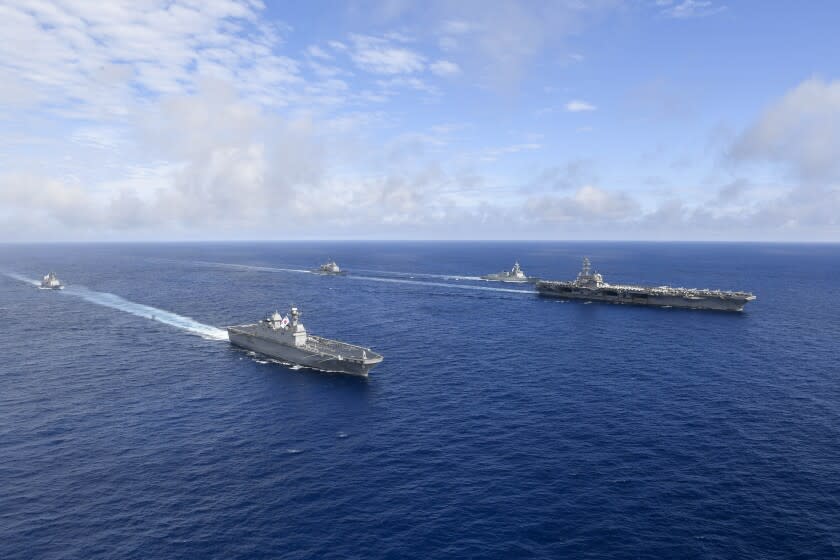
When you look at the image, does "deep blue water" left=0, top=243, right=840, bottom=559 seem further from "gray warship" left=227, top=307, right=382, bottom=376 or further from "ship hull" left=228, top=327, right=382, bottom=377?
"gray warship" left=227, top=307, right=382, bottom=376

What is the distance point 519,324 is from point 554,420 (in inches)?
3036

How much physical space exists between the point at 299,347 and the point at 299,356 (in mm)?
2153

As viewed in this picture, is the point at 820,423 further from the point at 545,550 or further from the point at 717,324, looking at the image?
the point at 717,324

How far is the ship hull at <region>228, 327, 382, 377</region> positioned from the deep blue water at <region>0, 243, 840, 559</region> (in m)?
2.83

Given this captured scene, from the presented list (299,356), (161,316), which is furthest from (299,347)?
(161,316)

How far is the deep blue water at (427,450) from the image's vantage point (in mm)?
49594

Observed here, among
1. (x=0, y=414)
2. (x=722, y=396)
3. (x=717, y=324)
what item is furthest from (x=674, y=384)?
(x=0, y=414)

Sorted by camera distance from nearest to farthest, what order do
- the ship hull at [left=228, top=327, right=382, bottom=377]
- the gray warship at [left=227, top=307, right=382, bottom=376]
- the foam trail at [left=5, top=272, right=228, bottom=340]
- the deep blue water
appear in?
the deep blue water, the ship hull at [left=228, top=327, right=382, bottom=377], the gray warship at [left=227, top=307, right=382, bottom=376], the foam trail at [left=5, top=272, right=228, bottom=340]

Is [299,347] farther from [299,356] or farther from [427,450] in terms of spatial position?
[427,450]

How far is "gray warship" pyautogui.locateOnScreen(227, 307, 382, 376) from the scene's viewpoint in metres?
103

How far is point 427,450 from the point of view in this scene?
6794 centimetres

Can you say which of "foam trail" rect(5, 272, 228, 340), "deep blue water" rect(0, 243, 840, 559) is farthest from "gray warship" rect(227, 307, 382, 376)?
"foam trail" rect(5, 272, 228, 340)

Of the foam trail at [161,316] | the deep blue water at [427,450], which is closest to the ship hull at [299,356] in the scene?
the deep blue water at [427,450]

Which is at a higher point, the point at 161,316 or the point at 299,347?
the point at 299,347
